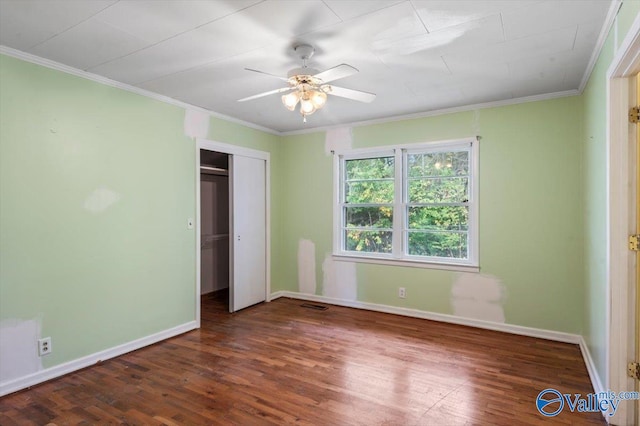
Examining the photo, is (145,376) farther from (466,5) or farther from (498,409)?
(466,5)

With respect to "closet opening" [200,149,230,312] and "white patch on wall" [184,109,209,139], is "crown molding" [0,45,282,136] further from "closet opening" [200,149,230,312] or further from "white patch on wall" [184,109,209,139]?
"closet opening" [200,149,230,312]

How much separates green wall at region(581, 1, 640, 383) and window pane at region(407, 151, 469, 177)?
1.15 metres

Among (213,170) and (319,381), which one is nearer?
(319,381)

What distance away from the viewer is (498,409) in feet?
7.61

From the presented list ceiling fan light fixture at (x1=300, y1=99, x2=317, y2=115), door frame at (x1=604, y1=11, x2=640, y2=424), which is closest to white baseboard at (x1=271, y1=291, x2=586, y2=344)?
door frame at (x1=604, y1=11, x2=640, y2=424)

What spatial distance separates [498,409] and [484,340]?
4.31ft

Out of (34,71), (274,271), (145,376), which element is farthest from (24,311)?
(274,271)

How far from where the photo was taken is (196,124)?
398 cm

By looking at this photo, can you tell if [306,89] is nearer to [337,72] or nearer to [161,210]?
[337,72]

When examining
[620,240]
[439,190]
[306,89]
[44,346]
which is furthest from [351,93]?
[44,346]

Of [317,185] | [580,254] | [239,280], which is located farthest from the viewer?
[317,185]

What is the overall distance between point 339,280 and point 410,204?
4.73 ft

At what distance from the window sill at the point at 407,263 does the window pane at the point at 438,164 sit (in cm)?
108

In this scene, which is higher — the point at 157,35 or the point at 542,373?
the point at 157,35
